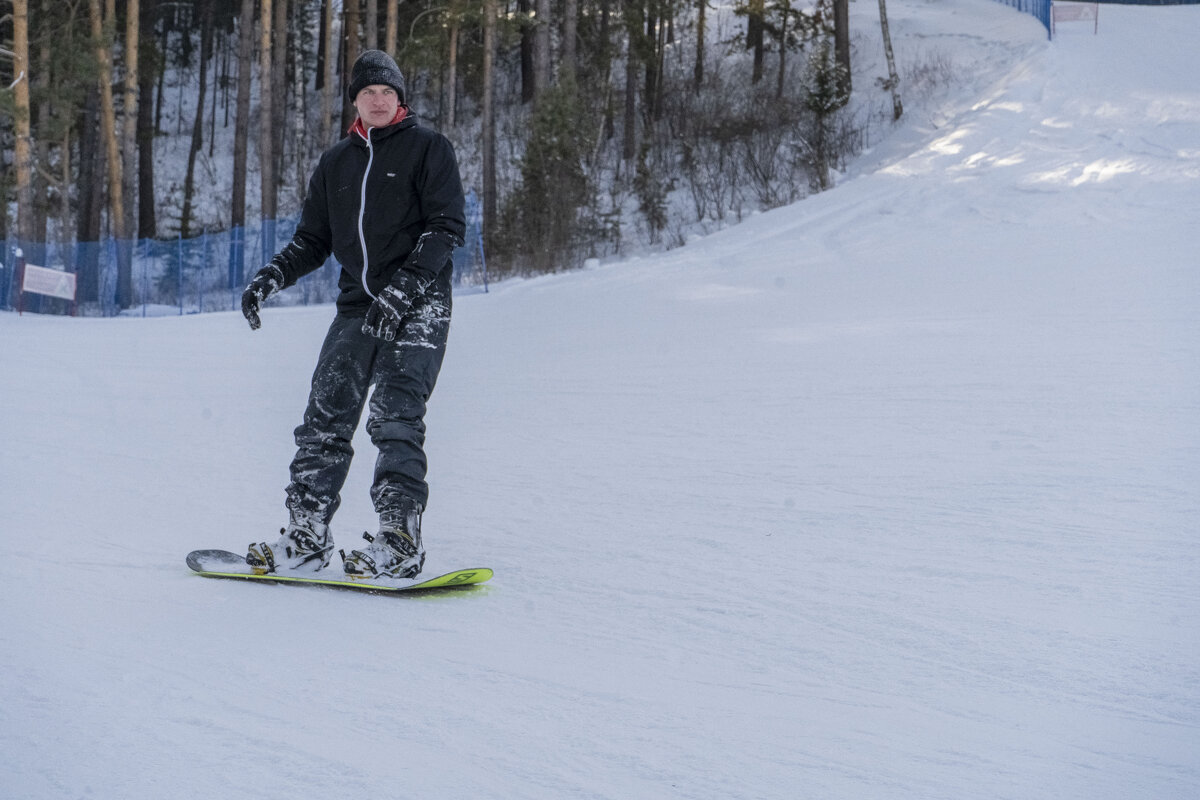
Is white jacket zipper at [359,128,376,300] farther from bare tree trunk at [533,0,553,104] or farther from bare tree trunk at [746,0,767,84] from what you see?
bare tree trunk at [746,0,767,84]

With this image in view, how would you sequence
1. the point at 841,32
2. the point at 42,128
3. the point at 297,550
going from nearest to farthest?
1. the point at 297,550
2. the point at 42,128
3. the point at 841,32

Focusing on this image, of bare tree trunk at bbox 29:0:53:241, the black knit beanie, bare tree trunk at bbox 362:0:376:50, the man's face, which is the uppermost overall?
bare tree trunk at bbox 362:0:376:50

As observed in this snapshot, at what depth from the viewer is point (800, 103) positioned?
2573 cm

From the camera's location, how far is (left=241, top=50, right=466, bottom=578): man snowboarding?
3326mm

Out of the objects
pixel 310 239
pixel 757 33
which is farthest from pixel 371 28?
pixel 310 239

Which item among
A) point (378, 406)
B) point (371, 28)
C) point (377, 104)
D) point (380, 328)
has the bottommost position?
point (378, 406)

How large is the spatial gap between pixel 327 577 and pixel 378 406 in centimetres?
58

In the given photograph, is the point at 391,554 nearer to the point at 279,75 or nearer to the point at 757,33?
the point at 279,75

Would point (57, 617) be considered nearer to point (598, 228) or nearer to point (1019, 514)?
point (1019, 514)

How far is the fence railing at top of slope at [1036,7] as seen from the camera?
21938 millimetres

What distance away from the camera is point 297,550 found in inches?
136

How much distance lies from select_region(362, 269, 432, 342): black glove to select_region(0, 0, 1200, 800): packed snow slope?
844 millimetres

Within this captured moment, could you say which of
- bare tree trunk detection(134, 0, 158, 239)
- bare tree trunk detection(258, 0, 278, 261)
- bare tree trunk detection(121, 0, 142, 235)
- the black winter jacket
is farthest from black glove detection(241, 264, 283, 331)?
bare tree trunk detection(134, 0, 158, 239)

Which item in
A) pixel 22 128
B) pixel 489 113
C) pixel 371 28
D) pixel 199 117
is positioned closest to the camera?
pixel 22 128
